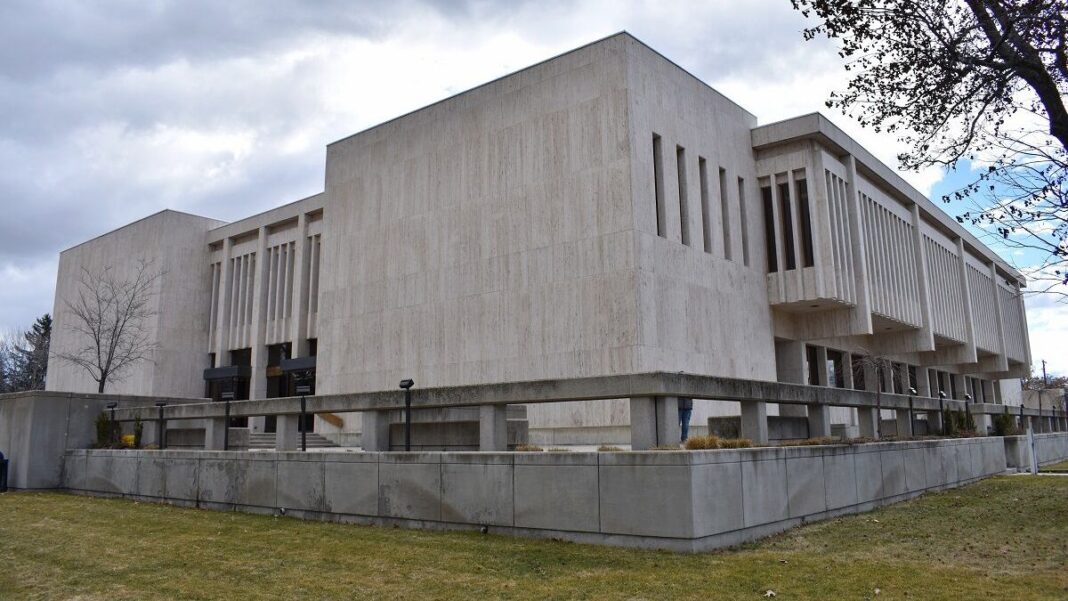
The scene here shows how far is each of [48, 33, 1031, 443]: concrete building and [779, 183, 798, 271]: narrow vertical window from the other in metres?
0.10

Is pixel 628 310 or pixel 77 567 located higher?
pixel 628 310

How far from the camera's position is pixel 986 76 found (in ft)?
39.8

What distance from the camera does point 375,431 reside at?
1495 centimetres

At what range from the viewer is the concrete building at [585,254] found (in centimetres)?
2661

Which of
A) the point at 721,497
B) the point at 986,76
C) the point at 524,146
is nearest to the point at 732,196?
the point at 524,146

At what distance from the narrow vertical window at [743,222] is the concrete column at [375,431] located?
67.4 feet

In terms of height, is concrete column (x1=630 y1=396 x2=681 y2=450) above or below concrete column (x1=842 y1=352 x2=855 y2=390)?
below

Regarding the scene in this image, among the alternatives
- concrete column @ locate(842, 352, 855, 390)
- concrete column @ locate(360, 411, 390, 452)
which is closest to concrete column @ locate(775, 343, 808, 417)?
concrete column @ locate(842, 352, 855, 390)

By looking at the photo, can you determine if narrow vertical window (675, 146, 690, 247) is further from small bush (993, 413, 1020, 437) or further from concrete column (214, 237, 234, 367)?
concrete column (214, 237, 234, 367)

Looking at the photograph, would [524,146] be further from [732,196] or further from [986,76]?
[986,76]

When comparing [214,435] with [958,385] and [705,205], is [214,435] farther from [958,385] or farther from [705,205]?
[958,385]

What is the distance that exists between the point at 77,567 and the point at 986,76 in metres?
15.2

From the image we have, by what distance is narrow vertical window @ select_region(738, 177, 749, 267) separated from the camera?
32.1 metres

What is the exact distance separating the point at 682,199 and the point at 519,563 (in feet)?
69.2
